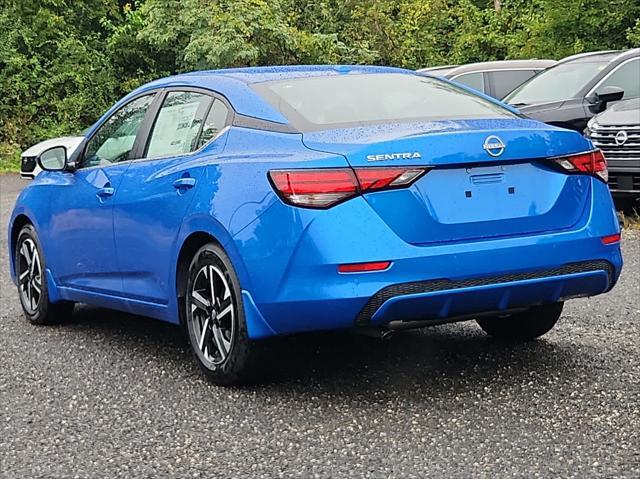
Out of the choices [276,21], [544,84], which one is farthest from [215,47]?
[544,84]

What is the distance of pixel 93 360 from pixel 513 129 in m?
2.71

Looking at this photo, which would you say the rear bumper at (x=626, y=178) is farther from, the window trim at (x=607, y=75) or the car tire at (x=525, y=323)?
the car tire at (x=525, y=323)

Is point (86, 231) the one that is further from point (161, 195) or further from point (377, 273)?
point (377, 273)

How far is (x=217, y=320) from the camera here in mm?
5273

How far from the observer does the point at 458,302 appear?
4711mm

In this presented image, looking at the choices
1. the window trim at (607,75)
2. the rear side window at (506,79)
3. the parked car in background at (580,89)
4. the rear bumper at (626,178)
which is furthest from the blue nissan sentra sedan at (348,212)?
the rear side window at (506,79)

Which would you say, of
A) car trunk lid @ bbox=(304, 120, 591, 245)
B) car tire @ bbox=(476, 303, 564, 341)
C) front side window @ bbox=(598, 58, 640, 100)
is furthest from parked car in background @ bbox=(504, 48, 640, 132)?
car trunk lid @ bbox=(304, 120, 591, 245)

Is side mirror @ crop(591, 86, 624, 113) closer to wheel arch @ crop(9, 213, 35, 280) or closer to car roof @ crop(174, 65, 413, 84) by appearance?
car roof @ crop(174, 65, 413, 84)

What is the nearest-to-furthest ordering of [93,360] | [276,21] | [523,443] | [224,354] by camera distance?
[523,443] → [224,354] → [93,360] → [276,21]

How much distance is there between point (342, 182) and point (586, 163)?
123 cm

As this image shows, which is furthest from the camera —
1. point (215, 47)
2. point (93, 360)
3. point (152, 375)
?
point (215, 47)

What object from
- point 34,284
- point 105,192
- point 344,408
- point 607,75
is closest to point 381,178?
point 344,408

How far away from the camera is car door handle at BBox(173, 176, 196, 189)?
209 inches

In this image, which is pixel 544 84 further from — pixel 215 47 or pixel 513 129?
pixel 215 47
